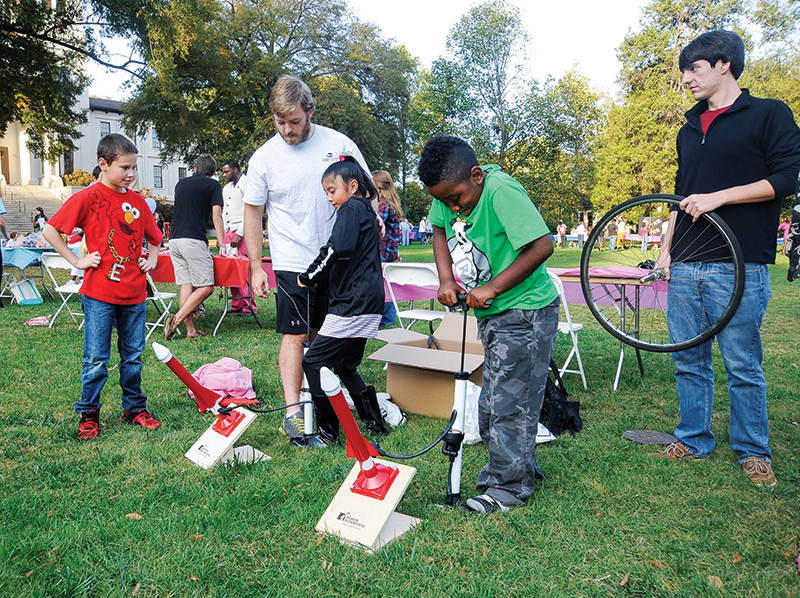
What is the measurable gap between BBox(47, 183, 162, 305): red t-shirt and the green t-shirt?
86.6 inches

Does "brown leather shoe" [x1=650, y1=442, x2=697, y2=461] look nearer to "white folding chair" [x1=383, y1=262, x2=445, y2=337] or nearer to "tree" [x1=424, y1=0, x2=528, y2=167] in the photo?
"white folding chair" [x1=383, y1=262, x2=445, y2=337]

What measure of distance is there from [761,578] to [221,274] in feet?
20.9

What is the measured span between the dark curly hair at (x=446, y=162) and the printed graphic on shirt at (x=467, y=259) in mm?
240

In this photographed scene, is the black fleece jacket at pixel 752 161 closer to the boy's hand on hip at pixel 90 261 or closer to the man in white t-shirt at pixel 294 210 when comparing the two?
the man in white t-shirt at pixel 294 210

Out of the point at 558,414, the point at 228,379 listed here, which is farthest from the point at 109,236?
the point at 558,414

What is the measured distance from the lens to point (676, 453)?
10.9 ft

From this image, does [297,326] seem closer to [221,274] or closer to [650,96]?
[221,274]

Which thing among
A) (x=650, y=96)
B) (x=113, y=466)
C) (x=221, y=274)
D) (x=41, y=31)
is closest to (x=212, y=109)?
(x=41, y=31)

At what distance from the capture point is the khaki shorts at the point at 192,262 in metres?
6.99

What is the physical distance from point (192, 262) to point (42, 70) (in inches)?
531

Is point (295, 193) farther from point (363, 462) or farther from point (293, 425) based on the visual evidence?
point (363, 462)

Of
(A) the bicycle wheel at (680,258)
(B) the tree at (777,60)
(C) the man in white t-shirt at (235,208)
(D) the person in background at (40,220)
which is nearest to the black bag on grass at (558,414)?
(A) the bicycle wheel at (680,258)

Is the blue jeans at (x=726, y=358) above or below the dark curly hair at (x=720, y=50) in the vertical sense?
below

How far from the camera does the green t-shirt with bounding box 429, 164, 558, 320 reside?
243cm
